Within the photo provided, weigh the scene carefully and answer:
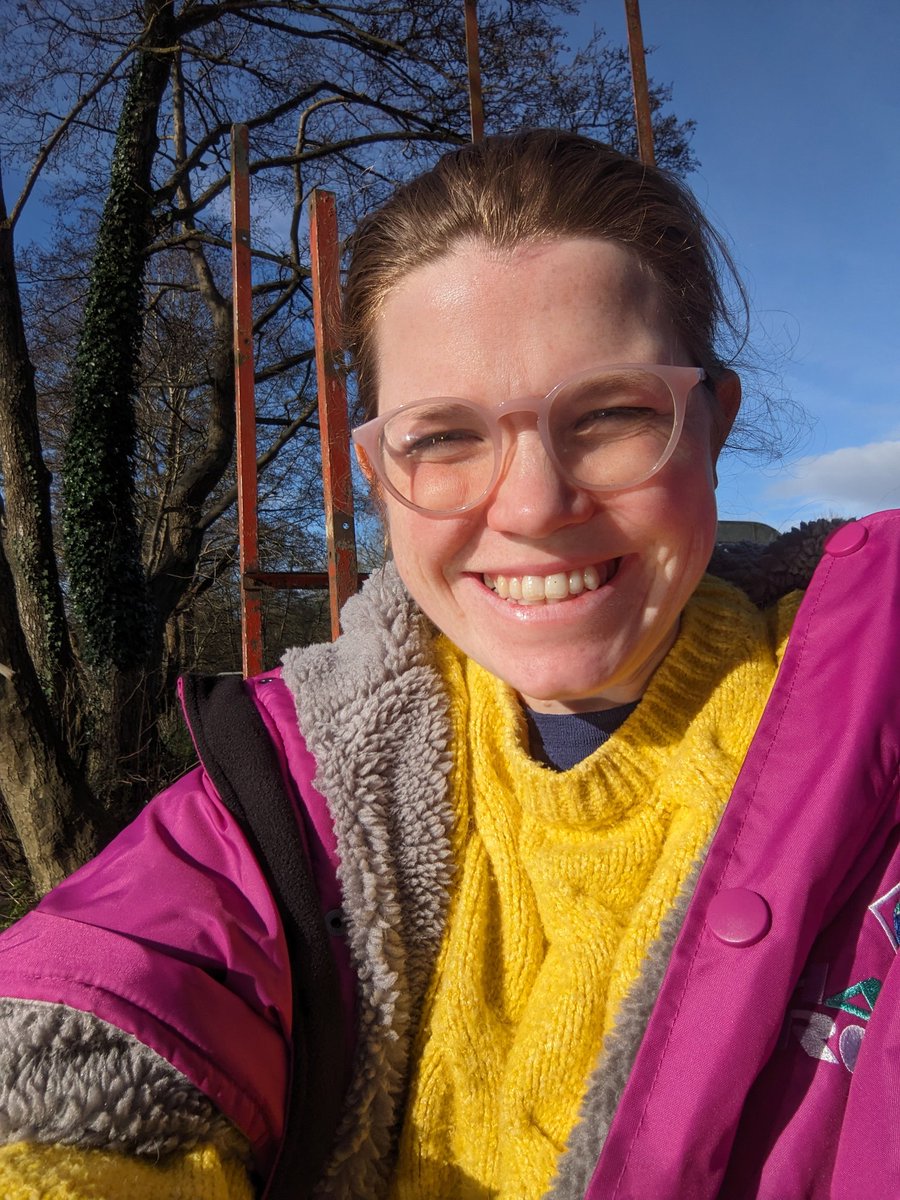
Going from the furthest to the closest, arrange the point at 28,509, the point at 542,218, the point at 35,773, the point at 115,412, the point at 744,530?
the point at 115,412 → the point at 28,509 → the point at 35,773 → the point at 744,530 → the point at 542,218

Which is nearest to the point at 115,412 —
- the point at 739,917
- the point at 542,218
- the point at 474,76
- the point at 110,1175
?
the point at 474,76

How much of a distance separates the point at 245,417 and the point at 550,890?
3326 millimetres

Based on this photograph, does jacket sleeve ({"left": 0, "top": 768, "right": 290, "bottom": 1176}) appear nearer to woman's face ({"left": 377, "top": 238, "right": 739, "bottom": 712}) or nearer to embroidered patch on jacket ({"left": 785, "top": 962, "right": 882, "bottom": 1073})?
woman's face ({"left": 377, "top": 238, "right": 739, "bottom": 712})

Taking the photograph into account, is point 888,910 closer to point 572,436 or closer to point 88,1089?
point 572,436

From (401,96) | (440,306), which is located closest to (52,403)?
(401,96)

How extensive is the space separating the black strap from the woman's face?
1.19 feet

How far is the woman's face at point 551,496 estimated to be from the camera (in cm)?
106

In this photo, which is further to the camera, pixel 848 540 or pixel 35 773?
pixel 35 773

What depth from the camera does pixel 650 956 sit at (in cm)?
100

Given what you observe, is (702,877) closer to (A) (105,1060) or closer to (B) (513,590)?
(B) (513,590)

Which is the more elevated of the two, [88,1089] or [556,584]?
[556,584]

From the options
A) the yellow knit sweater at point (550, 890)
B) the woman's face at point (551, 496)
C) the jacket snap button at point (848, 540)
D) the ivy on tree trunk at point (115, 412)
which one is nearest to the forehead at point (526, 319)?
the woman's face at point (551, 496)

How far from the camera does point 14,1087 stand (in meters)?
0.84

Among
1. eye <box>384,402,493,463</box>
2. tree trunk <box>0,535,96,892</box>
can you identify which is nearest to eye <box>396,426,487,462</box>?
eye <box>384,402,493,463</box>
